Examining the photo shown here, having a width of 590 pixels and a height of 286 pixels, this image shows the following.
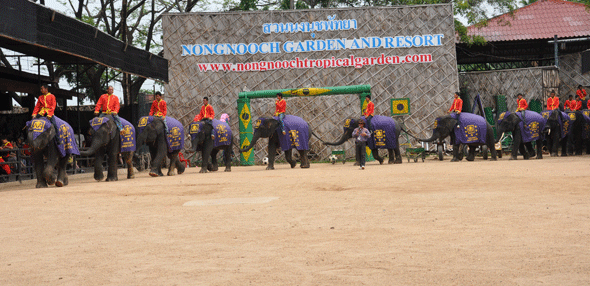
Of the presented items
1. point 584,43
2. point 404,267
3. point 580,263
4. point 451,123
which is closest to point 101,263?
point 404,267

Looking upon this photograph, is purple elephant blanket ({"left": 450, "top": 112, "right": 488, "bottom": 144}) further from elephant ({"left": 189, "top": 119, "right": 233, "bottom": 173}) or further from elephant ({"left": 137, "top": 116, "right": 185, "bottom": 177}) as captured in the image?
elephant ({"left": 137, "top": 116, "right": 185, "bottom": 177})

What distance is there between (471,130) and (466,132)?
5.4 inches

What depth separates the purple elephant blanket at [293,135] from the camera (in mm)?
15609

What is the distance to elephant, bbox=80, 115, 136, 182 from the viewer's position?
12.1 m

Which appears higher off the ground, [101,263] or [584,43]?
[584,43]

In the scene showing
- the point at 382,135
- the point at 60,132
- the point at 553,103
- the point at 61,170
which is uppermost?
the point at 553,103

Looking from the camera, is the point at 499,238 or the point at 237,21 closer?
the point at 499,238

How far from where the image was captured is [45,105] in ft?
35.2

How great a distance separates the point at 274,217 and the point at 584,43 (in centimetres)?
2308

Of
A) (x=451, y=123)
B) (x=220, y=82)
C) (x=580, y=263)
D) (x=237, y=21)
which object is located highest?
(x=237, y=21)

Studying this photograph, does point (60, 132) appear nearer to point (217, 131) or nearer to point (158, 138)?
point (158, 138)

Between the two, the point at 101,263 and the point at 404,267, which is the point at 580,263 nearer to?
the point at 404,267

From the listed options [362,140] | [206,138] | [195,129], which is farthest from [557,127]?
[195,129]

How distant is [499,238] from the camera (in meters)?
4.69
